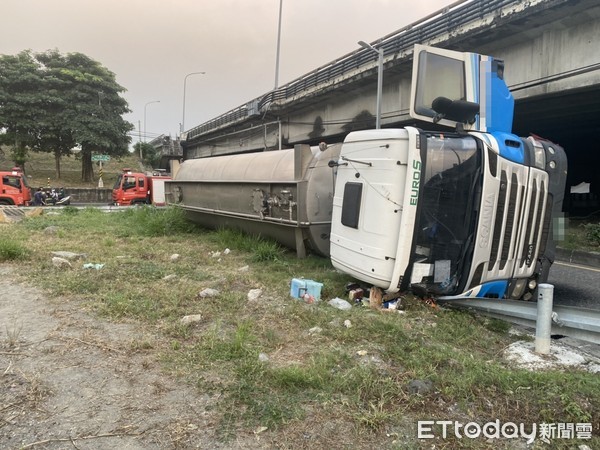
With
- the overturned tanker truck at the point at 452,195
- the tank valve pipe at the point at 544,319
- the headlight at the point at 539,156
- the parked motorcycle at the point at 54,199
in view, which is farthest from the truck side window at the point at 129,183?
the tank valve pipe at the point at 544,319

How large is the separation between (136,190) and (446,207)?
2323 cm

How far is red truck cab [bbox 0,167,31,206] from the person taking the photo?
20844 millimetres

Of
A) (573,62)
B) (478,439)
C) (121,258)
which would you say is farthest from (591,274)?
(121,258)

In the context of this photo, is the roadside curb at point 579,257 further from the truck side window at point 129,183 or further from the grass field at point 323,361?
the truck side window at point 129,183

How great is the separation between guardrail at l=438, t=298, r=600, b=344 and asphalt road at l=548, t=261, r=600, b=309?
79.1 inches

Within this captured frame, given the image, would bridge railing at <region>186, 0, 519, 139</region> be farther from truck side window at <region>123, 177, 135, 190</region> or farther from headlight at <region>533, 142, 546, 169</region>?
truck side window at <region>123, 177, 135, 190</region>

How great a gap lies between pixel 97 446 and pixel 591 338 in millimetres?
3865

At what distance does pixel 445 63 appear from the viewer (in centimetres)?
460

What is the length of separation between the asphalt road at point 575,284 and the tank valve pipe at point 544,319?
2.68m

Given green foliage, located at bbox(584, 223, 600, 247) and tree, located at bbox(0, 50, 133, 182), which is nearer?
green foliage, located at bbox(584, 223, 600, 247)

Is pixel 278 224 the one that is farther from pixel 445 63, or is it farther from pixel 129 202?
pixel 129 202

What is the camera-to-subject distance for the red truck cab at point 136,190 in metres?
24.3

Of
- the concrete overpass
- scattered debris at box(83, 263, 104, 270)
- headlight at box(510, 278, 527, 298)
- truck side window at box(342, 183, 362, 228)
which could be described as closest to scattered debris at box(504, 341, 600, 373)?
headlight at box(510, 278, 527, 298)

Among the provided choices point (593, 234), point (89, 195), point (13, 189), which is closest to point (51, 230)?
point (13, 189)
